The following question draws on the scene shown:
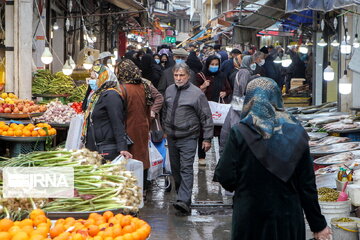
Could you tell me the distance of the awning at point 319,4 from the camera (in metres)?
8.27

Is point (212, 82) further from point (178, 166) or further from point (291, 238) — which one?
point (291, 238)

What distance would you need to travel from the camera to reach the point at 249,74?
922cm

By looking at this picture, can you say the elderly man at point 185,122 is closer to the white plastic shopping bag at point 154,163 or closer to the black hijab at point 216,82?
the white plastic shopping bag at point 154,163

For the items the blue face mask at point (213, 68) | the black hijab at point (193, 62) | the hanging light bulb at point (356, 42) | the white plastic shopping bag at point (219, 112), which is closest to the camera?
the white plastic shopping bag at point (219, 112)

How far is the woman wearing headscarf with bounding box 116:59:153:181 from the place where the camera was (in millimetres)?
7793

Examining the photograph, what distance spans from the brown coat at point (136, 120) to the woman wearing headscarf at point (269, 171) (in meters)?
Answer: 3.69

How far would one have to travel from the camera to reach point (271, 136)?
4.05 m

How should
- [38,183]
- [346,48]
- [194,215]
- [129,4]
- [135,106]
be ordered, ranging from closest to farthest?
[38,183]
[135,106]
[194,215]
[346,48]
[129,4]

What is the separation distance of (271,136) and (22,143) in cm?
514

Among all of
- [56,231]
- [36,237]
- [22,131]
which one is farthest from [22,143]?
[36,237]

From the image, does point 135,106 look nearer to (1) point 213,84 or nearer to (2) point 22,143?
(2) point 22,143

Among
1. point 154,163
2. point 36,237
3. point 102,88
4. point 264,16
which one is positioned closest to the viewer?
point 36,237

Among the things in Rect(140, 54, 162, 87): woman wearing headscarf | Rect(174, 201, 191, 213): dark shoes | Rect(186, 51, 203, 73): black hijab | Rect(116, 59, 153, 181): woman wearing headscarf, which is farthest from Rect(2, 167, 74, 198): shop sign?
Rect(140, 54, 162, 87): woman wearing headscarf

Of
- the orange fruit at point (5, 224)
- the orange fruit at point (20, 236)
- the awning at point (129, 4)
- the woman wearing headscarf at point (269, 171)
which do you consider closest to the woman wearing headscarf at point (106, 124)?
the orange fruit at point (5, 224)
